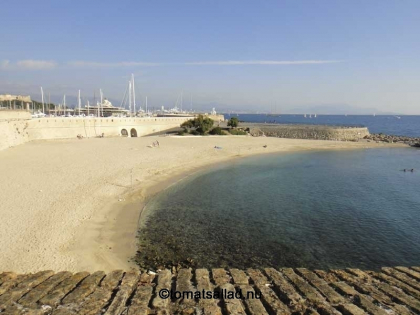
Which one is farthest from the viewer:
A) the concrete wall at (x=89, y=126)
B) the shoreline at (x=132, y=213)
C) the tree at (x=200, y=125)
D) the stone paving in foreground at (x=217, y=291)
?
the tree at (x=200, y=125)

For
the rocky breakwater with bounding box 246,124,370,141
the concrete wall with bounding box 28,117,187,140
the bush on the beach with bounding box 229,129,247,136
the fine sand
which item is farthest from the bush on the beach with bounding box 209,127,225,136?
the fine sand

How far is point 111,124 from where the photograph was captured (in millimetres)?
56438

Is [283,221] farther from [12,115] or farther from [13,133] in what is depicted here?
[12,115]

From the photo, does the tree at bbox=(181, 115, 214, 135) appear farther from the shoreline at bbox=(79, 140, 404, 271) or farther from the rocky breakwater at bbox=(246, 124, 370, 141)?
the shoreline at bbox=(79, 140, 404, 271)

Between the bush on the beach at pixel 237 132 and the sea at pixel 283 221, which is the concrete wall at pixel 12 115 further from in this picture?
the bush on the beach at pixel 237 132

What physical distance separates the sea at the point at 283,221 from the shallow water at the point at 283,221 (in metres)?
0.05

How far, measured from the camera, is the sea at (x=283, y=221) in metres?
13.0

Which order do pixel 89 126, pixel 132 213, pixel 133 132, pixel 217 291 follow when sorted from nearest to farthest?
pixel 217 291 → pixel 132 213 → pixel 89 126 → pixel 133 132

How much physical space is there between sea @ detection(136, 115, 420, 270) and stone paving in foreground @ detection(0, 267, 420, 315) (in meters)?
6.30

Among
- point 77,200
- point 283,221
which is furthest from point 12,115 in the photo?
point 283,221

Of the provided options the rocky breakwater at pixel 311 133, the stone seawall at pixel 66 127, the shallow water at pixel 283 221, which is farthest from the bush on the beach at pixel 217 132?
the shallow water at pixel 283 221

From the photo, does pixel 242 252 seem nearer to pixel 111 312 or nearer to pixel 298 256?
pixel 298 256

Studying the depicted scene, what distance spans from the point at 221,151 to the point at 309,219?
2806 centimetres

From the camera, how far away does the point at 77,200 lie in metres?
17.9
